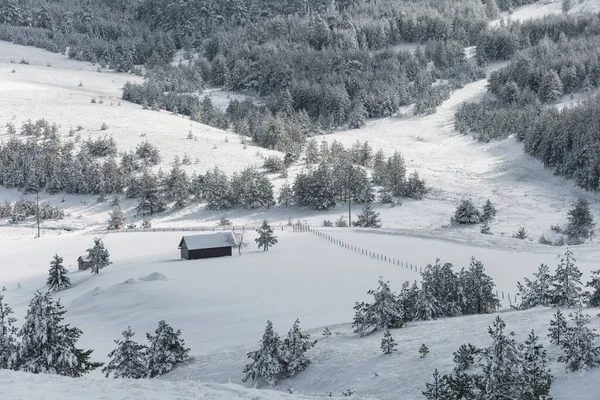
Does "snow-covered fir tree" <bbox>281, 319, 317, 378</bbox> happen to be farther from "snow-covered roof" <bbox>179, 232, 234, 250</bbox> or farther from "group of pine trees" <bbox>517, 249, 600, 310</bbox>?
"snow-covered roof" <bbox>179, 232, 234, 250</bbox>

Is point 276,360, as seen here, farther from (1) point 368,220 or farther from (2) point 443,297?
(1) point 368,220

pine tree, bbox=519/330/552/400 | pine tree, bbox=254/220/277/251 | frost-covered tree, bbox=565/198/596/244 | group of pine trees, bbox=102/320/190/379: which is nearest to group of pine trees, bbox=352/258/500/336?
group of pine trees, bbox=102/320/190/379

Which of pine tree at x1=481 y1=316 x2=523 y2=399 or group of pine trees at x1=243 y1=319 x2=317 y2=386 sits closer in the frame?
pine tree at x1=481 y1=316 x2=523 y2=399

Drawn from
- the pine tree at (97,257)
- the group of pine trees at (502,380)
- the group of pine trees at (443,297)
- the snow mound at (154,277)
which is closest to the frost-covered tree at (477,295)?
the group of pine trees at (443,297)

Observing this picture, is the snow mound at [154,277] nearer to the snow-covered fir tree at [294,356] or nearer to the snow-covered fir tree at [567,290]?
the snow-covered fir tree at [294,356]

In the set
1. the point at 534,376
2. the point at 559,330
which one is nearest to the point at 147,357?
the point at 534,376
